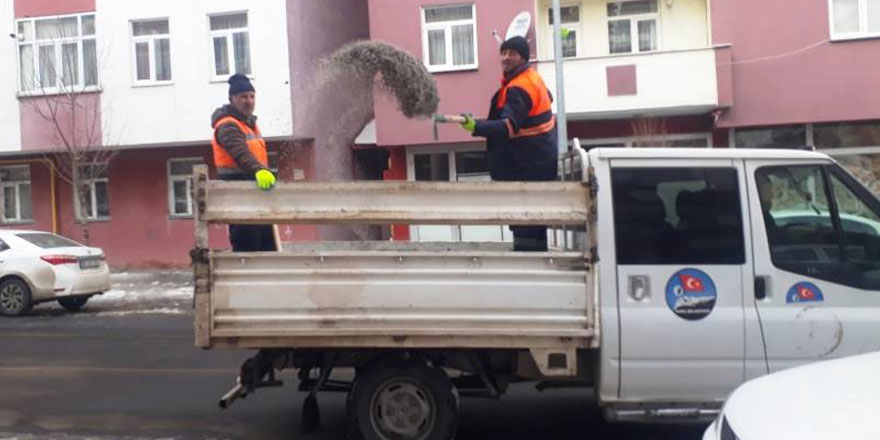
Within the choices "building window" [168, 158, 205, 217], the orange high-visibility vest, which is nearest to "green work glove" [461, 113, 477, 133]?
the orange high-visibility vest

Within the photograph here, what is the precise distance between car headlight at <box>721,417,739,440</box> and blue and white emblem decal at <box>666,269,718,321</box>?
149cm

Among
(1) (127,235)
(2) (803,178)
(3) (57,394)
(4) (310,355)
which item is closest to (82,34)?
(1) (127,235)

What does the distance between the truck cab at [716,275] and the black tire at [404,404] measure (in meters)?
1.02

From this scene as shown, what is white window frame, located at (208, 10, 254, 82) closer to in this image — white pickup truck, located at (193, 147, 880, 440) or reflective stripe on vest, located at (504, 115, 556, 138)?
reflective stripe on vest, located at (504, 115, 556, 138)

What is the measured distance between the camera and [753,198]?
5.95m

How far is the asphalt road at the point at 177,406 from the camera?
721 centimetres

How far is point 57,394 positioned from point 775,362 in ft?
20.8

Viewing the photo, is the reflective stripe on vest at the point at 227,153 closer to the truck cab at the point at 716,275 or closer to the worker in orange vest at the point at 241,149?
the worker in orange vest at the point at 241,149

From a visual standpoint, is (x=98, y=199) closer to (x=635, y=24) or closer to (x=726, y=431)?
(x=635, y=24)

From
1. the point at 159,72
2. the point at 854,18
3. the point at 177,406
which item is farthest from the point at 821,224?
the point at 159,72

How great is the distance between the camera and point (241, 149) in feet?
22.1

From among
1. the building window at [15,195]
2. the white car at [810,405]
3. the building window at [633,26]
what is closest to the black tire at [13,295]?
the building window at [15,195]

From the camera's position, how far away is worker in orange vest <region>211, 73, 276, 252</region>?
6633mm

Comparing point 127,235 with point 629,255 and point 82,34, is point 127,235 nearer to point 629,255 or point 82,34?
point 82,34
